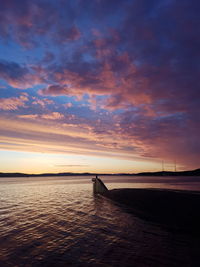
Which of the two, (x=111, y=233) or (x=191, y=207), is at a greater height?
(x=191, y=207)

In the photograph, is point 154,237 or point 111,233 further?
point 111,233

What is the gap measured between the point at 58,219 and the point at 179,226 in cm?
1225

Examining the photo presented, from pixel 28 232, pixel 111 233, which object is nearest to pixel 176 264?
pixel 111 233

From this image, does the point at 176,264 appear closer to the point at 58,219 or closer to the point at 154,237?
the point at 154,237

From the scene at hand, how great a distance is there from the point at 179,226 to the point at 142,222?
3349 millimetres

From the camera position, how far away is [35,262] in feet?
28.2

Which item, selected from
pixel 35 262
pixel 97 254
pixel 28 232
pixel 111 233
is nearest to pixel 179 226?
pixel 111 233

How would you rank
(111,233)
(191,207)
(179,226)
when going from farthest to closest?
(191,207) < (179,226) < (111,233)

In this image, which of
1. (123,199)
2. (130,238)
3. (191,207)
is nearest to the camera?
(130,238)

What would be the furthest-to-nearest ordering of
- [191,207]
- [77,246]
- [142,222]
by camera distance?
[191,207] < [142,222] < [77,246]

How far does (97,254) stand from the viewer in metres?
9.47

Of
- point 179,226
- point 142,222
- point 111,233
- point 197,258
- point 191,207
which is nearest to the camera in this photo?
point 197,258

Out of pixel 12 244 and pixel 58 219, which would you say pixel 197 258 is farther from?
pixel 58 219

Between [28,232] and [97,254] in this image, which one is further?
[28,232]
